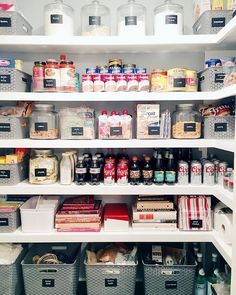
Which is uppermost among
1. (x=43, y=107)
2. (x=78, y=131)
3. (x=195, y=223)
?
(x=43, y=107)

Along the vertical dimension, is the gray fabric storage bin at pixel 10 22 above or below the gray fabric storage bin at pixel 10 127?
above

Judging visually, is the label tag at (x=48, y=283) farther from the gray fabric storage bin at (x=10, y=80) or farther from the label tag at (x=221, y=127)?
the label tag at (x=221, y=127)

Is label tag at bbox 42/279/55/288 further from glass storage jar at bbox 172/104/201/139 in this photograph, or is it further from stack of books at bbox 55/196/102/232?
glass storage jar at bbox 172/104/201/139

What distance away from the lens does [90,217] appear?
2.01m

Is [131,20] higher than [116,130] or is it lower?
higher

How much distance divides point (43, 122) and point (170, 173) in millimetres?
940

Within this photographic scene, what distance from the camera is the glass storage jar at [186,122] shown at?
6.49 feet

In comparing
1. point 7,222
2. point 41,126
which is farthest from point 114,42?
point 7,222

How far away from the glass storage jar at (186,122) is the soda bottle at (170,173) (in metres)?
0.17

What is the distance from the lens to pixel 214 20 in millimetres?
1928

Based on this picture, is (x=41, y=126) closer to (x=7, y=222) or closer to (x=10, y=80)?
(x=10, y=80)

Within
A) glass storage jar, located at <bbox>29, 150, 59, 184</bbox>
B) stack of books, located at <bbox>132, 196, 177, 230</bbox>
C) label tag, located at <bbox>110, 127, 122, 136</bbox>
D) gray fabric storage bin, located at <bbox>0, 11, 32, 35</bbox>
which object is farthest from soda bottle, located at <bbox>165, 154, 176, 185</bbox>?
gray fabric storage bin, located at <bbox>0, 11, 32, 35</bbox>

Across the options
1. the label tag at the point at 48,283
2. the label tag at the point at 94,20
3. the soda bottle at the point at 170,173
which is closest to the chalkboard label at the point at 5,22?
the label tag at the point at 94,20

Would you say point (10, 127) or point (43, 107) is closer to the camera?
point (10, 127)
